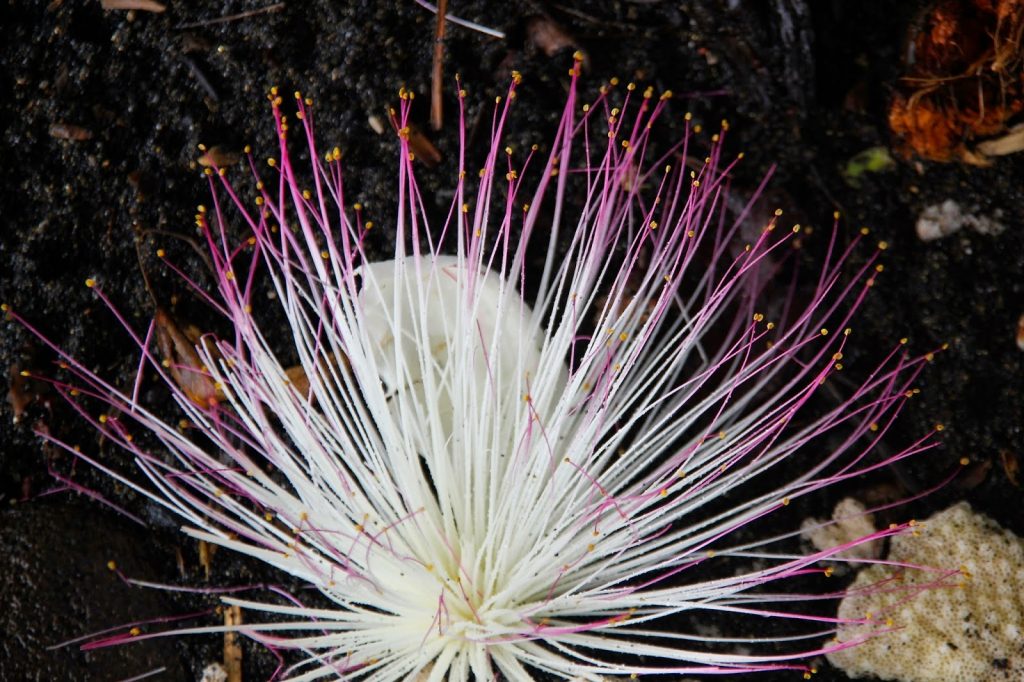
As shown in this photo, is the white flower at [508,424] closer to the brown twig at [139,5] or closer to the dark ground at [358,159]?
the dark ground at [358,159]

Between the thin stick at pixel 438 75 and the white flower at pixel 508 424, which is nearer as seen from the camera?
the white flower at pixel 508 424

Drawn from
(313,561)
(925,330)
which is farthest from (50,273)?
(925,330)

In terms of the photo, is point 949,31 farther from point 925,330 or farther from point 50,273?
point 50,273

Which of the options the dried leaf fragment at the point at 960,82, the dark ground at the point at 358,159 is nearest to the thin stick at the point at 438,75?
the dark ground at the point at 358,159

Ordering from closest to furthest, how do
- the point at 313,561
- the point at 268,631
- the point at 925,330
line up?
the point at 313,561 → the point at 268,631 → the point at 925,330

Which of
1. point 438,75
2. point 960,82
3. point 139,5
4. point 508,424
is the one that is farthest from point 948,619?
point 139,5

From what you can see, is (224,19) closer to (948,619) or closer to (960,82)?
(960,82)
